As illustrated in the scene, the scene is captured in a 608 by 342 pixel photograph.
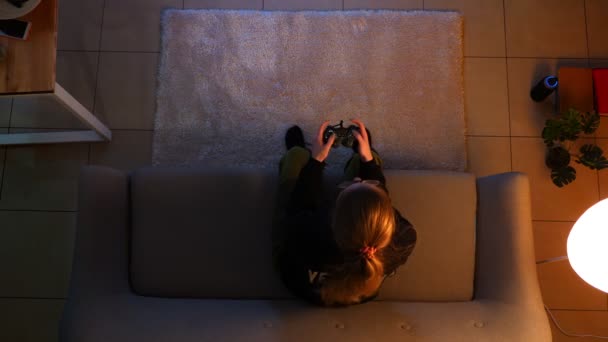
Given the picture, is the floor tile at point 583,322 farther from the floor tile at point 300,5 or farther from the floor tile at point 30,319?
the floor tile at point 30,319

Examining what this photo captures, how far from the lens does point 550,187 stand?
2184 millimetres

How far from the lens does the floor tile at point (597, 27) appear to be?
90.0 inches

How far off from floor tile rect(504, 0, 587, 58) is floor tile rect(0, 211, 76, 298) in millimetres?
2604

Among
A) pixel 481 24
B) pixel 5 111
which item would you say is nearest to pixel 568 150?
pixel 481 24

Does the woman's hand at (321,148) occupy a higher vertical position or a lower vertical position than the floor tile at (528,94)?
lower

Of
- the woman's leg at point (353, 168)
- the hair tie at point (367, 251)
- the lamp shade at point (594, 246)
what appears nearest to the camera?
the hair tie at point (367, 251)

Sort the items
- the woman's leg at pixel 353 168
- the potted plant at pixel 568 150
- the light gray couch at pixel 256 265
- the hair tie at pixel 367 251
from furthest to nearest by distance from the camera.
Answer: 1. the potted plant at pixel 568 150
2. the woman's leg at pixel 353 168
3. the light gray couch at pixel 256 265
4. the hair tie at pixel 367 251

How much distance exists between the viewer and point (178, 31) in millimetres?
2260

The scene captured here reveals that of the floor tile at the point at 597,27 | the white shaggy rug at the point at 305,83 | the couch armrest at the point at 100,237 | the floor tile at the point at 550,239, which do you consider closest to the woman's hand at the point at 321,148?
the white shaggy rug at the point at 305,83

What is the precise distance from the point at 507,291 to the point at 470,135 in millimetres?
939

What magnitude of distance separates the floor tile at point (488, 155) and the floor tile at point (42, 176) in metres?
2.06

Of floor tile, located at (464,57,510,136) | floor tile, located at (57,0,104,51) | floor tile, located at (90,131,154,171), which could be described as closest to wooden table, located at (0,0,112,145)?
floor tile, located at (90,131,154,171)

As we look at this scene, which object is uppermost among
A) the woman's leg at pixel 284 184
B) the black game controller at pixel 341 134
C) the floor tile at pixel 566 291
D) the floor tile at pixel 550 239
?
the black game controller at pixel 341 134

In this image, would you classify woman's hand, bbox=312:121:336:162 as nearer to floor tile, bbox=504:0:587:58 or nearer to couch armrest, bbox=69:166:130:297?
couch armrest, bbox=69:166:130:297
